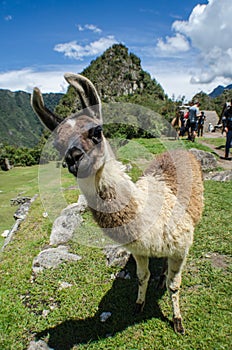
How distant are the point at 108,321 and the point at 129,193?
1.67m

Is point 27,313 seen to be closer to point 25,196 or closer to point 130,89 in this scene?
point 25,196

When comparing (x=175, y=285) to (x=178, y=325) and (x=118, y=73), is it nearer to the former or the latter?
(x=178, y=325)

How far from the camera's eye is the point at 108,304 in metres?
3.38

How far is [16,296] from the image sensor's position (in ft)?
12.0

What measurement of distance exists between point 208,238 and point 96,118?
3.35 metres

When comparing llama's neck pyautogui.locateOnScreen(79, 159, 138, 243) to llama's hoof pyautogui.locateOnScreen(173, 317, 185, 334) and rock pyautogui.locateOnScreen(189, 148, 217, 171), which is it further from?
rock pyautogui.locateOnScreen(189, 148, 217, 171)

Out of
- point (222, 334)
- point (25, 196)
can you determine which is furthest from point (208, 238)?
point (25, 196)

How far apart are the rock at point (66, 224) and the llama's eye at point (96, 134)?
2.68 metres

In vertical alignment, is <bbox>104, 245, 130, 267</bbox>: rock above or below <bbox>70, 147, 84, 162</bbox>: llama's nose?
below

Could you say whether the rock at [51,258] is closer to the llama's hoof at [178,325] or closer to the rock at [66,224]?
the rock at [66,224]

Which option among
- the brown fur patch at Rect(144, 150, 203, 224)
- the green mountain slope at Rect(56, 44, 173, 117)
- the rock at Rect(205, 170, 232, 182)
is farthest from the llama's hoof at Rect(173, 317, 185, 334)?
the green mountain slope at Rect(56, 44, 173, 117)

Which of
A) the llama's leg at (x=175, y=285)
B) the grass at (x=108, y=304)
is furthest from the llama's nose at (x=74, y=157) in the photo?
the llama's leg at (x=175, y=285)

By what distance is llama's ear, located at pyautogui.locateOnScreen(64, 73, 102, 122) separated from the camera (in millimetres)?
2000

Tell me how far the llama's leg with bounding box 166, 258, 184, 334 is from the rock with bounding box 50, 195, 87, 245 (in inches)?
84.6
